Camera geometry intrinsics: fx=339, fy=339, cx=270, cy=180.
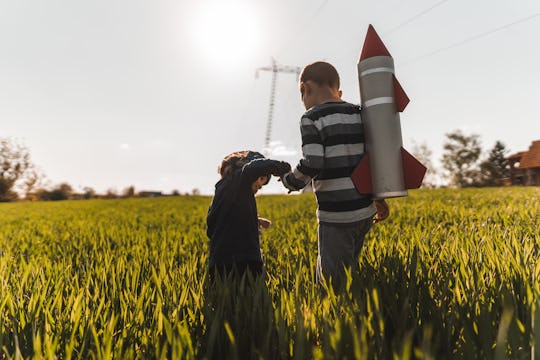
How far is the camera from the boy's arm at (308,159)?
6.34 feet

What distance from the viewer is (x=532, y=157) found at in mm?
39156

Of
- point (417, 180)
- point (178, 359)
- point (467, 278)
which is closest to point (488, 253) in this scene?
point (467, 278)

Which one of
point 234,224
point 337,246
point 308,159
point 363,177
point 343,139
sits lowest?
point 337,246

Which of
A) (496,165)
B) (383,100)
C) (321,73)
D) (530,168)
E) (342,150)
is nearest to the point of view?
(383,100)

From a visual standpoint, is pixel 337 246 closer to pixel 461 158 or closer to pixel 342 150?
pixel 342 150

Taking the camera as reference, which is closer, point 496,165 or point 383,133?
point 383,133

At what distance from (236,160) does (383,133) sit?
3.47ft

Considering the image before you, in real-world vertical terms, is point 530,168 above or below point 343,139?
above

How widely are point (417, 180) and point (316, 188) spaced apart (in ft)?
1.90

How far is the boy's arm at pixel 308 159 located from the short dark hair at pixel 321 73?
292mm

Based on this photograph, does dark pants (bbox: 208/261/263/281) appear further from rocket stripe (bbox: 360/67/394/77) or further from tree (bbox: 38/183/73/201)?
tree (bbox: 38/183/73/201)

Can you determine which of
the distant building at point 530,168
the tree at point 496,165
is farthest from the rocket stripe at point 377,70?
the tree at point 496,165

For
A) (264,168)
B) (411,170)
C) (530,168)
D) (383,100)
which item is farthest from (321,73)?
(530,168)

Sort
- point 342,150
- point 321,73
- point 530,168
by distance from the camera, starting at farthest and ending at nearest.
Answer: point 530,168, point 321,73, point 342,150
